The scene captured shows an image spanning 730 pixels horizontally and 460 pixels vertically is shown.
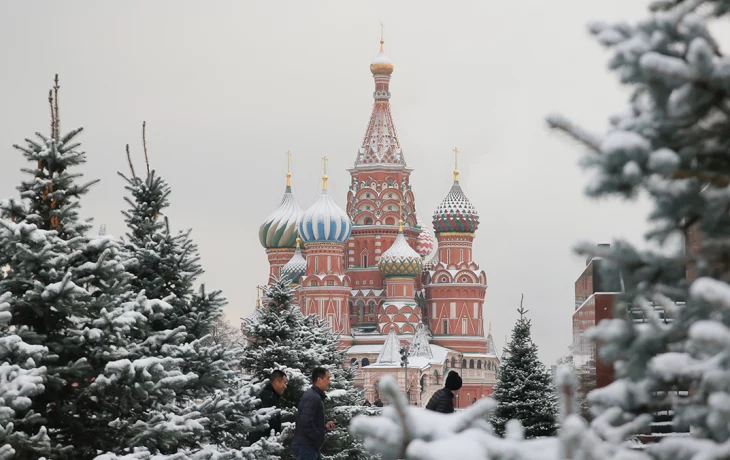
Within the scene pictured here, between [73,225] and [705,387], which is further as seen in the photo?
[73,225]

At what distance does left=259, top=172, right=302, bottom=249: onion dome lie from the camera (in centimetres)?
7912

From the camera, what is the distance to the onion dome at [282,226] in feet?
260

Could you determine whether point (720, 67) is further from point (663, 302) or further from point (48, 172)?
point (48, 172)

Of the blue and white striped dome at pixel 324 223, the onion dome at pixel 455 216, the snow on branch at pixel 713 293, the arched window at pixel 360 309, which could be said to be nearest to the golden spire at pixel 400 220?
the onion dome at pixel 455 216

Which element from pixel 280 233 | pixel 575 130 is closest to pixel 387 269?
pixel 280 233

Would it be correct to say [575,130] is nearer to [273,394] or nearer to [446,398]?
[446,398]

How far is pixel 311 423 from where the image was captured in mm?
9203

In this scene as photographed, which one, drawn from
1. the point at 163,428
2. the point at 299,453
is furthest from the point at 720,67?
the point at 299,453

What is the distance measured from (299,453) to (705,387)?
6.73 m

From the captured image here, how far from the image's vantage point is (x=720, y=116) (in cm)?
297

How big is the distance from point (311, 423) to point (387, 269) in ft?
209

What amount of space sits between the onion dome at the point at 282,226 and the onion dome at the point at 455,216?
31.0 ft

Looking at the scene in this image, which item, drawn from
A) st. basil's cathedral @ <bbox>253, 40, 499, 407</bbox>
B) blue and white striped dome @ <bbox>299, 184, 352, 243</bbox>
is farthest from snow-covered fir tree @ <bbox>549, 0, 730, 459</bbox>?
blue and white striped dome @ <bbox>299, 184, 352, 243</bbox>

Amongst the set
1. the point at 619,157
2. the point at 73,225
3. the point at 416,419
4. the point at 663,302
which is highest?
the point at 73,225
